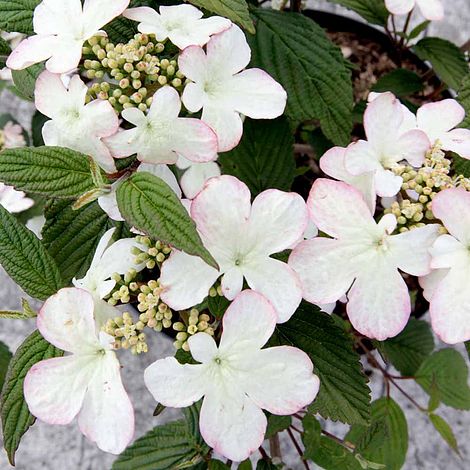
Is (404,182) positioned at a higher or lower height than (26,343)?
higher

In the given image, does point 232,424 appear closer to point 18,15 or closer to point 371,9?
point 18,15

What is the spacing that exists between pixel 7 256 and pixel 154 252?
9cm

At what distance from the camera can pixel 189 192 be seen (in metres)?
0.46

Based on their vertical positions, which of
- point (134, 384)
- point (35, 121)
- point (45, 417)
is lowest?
point (134, 384)

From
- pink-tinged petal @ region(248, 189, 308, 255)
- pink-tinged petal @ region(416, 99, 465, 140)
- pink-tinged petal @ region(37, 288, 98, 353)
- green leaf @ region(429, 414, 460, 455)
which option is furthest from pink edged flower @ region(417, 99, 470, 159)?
green leaf @ region(429, 414, 460, 455)

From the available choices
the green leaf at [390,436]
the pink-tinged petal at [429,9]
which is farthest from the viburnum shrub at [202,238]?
the green leaf at [390,436]

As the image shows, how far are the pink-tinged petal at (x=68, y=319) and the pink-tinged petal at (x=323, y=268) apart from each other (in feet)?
0.34

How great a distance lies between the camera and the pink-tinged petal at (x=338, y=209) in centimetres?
34

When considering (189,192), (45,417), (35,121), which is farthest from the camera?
(35,121)

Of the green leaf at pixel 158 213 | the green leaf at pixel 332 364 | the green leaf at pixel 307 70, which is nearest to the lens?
the green leaf at pixel 158 213

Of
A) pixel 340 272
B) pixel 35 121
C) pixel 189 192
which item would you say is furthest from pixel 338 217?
pixel 35 121

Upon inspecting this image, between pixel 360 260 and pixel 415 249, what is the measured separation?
1.1 inches

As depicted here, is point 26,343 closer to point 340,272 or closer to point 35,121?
point 340,272

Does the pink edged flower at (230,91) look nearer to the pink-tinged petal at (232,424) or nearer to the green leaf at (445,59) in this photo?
the pink-tinged petal at (232,424)
